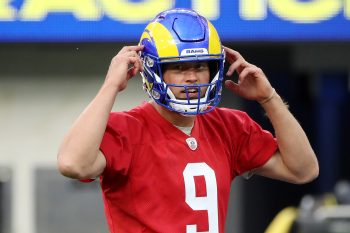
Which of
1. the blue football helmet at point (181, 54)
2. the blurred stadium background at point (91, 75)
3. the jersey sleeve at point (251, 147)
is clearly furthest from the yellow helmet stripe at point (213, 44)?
the blurred stadium background at point (91, 75)

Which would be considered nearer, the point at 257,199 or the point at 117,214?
the point at 117,214

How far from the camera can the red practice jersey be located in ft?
13.4

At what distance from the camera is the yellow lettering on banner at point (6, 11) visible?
7.60 m

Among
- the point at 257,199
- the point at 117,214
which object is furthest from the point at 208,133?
the point at 257,199

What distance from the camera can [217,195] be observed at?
4184 millimetres

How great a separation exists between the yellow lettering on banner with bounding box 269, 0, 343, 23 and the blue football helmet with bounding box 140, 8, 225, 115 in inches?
133

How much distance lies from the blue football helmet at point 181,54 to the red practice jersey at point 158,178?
0.13 meters

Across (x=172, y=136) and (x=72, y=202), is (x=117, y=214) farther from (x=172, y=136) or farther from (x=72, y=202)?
(x=72, y=202)

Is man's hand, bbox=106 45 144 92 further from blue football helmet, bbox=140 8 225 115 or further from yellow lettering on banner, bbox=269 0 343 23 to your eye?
yellow lettering on banner, bbox=269 0 343 23

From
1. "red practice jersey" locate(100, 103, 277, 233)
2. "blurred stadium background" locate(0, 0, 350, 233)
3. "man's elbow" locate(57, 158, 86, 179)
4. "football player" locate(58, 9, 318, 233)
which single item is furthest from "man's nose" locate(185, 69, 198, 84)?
"blurred stadium background" locate(0, 0, 350, 233)

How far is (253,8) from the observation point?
299 inches

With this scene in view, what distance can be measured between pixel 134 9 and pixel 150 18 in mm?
129

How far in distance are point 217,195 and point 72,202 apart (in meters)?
5.06

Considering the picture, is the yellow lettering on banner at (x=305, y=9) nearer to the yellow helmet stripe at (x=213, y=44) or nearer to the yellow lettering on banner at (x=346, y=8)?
the yellow lettering on banner at (x=346, y=8)
